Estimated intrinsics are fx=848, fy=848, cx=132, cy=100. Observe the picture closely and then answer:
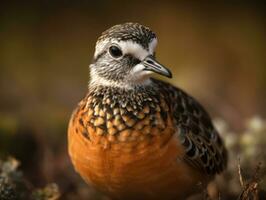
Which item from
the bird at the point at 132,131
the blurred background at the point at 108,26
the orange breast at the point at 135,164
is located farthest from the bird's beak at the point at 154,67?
the blurred background at the point at 108,26

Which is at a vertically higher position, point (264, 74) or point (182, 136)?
point (264, 74)

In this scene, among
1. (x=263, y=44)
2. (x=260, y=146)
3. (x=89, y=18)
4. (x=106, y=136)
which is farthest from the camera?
(x=89, y=18)

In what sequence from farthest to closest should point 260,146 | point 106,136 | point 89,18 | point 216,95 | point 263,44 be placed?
point 89,18
point 263,44
point 216,95
point 260,146
point 106,136

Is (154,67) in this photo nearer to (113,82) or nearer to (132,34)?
(132,34)

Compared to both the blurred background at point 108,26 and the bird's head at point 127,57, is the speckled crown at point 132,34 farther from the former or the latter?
the blurred background at point 108,26

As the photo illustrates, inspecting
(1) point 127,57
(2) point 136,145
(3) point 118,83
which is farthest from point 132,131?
(1) point 127,57

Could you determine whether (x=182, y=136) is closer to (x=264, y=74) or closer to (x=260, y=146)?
(x=260, y=146)

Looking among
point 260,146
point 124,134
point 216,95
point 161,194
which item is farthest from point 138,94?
point 216,95
